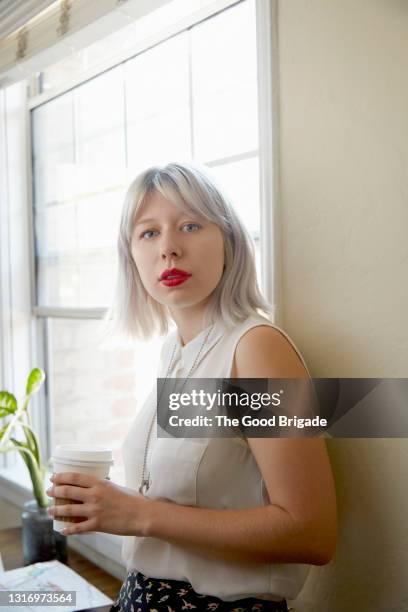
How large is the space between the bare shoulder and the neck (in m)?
0.18

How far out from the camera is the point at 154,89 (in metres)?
1.87

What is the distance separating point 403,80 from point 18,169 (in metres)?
1.82

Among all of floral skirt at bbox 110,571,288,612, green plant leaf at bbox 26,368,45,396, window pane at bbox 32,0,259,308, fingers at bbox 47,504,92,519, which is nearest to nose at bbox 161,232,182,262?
window pane at bbox 32,0,259,308

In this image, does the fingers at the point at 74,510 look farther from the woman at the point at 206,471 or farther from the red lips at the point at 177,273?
the red lips at the point at 177,273

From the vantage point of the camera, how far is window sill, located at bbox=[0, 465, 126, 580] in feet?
5.75

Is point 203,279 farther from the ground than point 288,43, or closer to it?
closer to it

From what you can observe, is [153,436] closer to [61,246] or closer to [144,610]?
[144,610]

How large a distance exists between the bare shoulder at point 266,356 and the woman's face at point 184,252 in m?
0.16

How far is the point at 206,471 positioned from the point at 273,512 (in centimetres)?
14

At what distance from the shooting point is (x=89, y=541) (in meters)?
1.89

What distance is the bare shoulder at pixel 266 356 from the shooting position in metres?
1.00

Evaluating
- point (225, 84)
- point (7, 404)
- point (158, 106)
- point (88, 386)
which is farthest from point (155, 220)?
point (88, 386)

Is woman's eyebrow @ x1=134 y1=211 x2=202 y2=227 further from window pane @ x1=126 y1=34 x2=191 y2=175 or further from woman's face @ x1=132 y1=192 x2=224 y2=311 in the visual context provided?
window pane @ x1=126 y1=34 x2=191 y2=175

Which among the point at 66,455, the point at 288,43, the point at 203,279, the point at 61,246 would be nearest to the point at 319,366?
the point at 203,279
